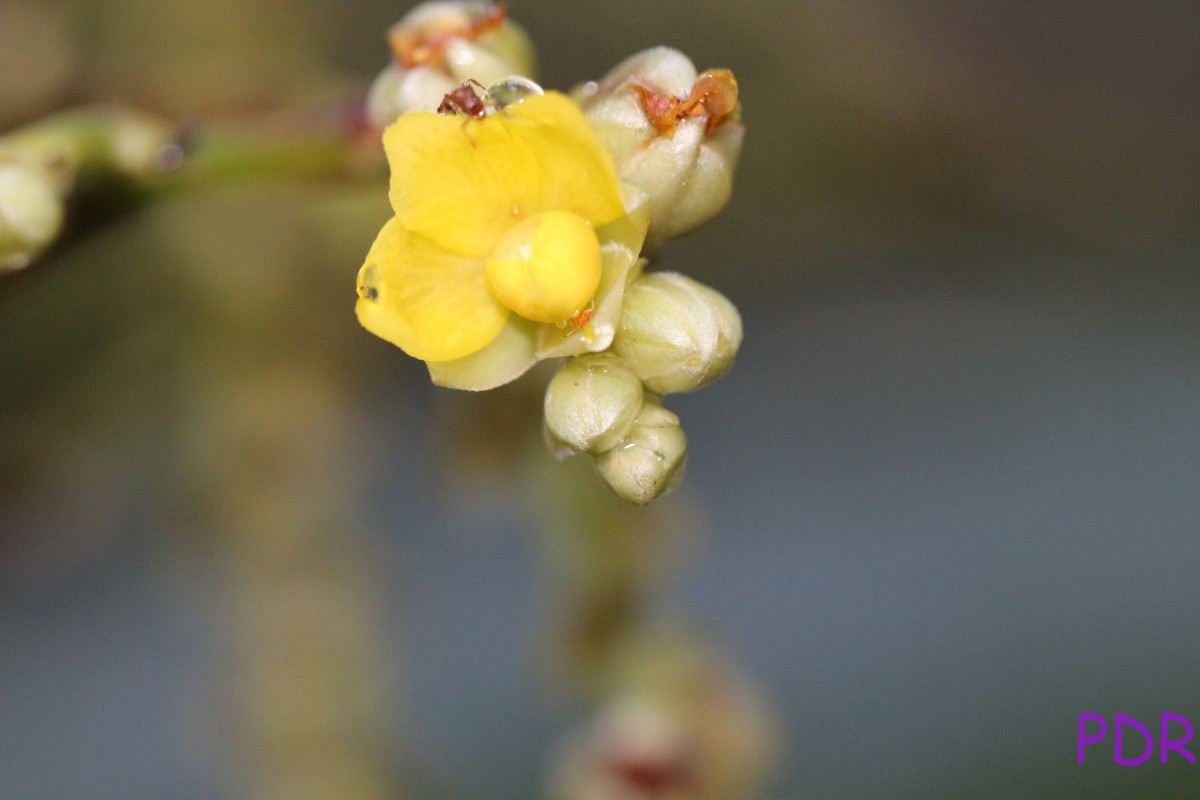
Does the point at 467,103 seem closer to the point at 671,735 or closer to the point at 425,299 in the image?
the point at 425,299

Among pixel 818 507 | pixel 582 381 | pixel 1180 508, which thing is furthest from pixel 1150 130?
pixel 582 381

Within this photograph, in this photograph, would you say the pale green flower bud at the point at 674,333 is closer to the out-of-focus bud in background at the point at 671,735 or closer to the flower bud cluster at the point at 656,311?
the flower bud cluster at the point at 656,311

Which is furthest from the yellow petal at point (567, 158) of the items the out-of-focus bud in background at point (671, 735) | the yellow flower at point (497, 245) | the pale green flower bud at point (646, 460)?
the out-of-focus bud in background at point (671, 735)

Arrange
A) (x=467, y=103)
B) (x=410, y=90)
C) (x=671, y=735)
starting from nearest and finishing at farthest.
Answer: (x=467, y=103)
(x=410, y=90)
(x=671, y=735)

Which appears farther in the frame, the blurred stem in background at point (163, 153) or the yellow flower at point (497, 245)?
the blurred stem in background at point (163, 153)

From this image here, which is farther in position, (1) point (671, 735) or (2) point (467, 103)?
(1) point (671, 735)

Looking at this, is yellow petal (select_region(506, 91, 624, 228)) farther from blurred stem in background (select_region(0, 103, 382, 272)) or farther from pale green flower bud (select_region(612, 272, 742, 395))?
blurred stem in background (select_region(0, 103, 382, 272))

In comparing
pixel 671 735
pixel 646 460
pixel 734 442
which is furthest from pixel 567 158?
pixel 734 442
